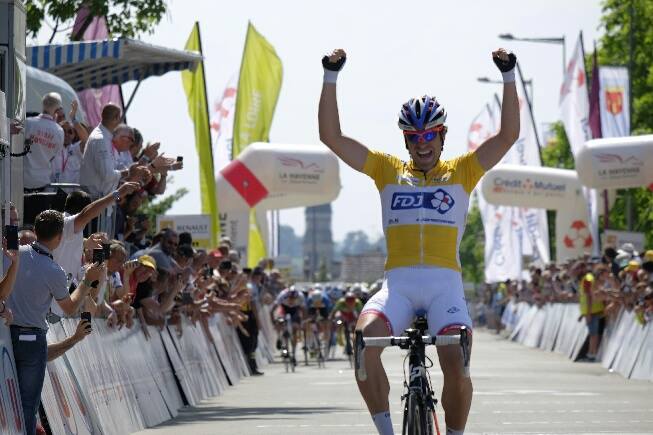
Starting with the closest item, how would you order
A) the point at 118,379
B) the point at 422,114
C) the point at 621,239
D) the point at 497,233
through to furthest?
the point at 422,114 < the point at 118,379 < the point at 621,239 < the point at 497,233

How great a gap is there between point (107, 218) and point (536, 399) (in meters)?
5.55

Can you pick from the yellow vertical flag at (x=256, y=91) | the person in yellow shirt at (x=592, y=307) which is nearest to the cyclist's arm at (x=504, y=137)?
the person in yellow shirt at (x=592, y=307)

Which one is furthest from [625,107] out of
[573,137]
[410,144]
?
[410,144]

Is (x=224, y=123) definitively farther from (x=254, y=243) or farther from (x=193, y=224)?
(x=193, y=224)

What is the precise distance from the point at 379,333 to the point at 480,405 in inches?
369

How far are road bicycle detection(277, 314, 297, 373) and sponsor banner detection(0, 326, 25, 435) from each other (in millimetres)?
21877

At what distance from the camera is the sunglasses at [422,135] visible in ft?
34.2

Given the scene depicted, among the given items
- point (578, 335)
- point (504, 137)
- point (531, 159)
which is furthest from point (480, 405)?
point (531, 159)

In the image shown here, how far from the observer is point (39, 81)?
20.8m

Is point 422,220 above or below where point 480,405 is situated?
above

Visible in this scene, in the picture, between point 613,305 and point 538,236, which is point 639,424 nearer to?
point 613,305

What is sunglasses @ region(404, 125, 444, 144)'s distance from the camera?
10438 mm

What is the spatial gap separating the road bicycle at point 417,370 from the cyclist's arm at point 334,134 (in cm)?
128

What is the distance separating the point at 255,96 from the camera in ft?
132
